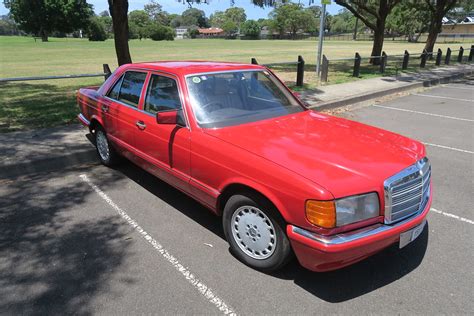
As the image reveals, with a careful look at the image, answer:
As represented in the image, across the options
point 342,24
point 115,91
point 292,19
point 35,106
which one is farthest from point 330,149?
point 342,24

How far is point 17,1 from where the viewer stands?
79688mm

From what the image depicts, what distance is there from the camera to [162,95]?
13.3 ft

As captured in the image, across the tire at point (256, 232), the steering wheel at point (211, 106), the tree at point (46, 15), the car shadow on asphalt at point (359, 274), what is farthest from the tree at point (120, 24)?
the tree at point (46, 15)

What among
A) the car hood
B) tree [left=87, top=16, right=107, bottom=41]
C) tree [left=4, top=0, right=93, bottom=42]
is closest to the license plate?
the car hood

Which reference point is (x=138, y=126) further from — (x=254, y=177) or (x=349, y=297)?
(x=349, y=297)

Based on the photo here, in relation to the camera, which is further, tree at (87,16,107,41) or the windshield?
tree at (87,16,107,41)

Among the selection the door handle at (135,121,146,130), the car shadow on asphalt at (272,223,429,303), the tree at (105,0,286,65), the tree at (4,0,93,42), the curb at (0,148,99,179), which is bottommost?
Answer: the car shadow on asphalt at (272,223,429,303)

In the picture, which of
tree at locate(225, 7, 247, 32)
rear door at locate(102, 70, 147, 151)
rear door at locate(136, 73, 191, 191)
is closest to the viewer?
rear door at locate(136, 73, 191, 191)

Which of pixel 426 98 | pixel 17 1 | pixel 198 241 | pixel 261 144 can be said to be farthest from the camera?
pixel 17 1

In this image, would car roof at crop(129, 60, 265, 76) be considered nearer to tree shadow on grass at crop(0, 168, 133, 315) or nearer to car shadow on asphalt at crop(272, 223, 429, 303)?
tree shadow on grass at crop(0, 168, 133, 315)

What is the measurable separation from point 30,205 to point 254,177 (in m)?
2.97

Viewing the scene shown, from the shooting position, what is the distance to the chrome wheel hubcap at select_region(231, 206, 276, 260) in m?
2.98

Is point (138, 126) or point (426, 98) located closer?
point (138, 126)

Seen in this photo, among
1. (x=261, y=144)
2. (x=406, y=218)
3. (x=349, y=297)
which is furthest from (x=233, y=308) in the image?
(x=406, y=218)
